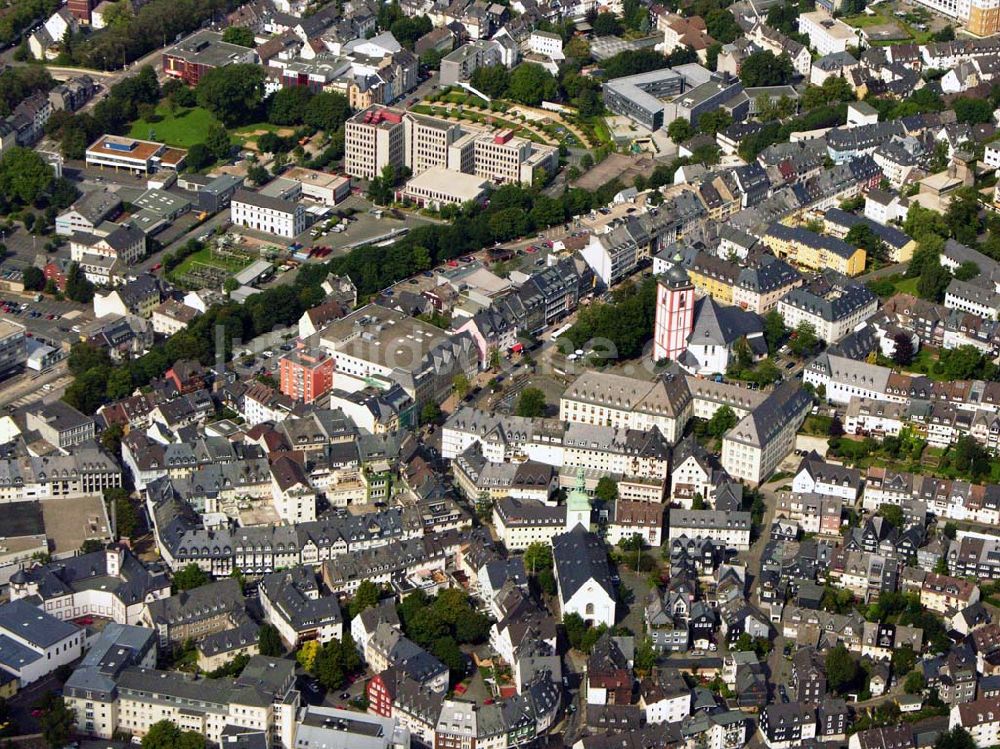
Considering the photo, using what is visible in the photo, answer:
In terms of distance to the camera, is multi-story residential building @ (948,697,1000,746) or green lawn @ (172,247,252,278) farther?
green lawn @ (172,247,252,278)

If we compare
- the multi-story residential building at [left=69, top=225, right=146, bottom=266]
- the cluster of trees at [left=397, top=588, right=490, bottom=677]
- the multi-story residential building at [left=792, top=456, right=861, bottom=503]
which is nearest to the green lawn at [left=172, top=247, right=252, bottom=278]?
the multi-story residential building at [left=69, top=225, right=146, bottom=266]

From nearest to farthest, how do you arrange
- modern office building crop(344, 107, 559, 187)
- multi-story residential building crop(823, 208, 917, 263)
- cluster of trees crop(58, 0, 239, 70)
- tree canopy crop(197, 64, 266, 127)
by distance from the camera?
multi-story residential building crop(823, 208, 917, 263) < modern office building crop(344, 107, 559, 187) < tree canopy crop(197, 64, 266, 127) < cluster of trees crop(58, 0, 239, 70)

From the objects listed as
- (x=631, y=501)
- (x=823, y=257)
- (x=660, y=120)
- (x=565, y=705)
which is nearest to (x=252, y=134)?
(x=660, y=120)

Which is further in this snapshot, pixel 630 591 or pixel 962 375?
pixel 962 375

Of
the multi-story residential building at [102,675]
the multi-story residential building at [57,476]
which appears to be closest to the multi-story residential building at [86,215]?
the multi-story residential building at [57,476]

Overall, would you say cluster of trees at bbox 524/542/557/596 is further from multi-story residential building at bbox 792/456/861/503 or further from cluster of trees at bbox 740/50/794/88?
cluster of trees at bbox 740/50/794/88

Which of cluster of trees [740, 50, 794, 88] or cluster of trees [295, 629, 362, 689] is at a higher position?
cluster of trees [295, 629, 362, 689]

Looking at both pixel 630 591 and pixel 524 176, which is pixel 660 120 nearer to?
pixel 524 176
